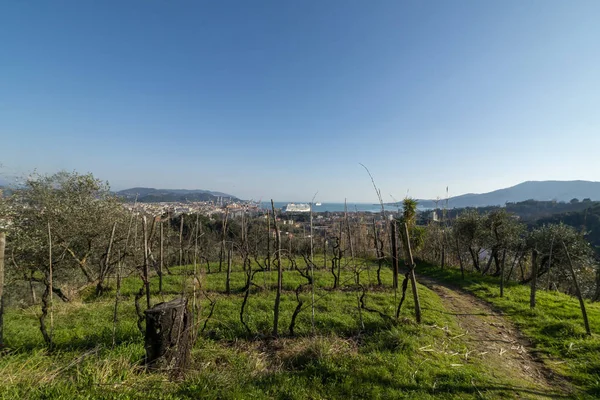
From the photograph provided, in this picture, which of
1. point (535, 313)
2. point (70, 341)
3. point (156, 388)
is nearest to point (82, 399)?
point (156, 388)

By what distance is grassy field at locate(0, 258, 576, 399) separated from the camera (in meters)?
3.17

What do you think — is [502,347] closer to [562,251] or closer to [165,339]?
[165,339]

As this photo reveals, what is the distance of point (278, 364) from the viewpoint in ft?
14.4

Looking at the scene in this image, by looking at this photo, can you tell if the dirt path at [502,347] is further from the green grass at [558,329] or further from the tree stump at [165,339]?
the tree stump at [165,339]

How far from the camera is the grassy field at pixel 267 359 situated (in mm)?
3172

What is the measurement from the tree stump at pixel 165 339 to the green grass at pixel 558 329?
6.53 metres

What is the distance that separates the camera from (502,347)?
5461 mm

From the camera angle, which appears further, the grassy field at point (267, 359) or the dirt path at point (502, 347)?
the dirt path at point (502, 347)

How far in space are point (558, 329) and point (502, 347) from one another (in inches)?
88.3

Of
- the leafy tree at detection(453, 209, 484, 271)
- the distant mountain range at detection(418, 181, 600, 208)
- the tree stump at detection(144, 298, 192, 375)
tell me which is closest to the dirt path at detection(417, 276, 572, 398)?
the tree stump at detection(144, 298, 192, 375)

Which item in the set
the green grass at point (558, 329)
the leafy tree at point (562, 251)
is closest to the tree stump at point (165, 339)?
the green grass at point (558, 329)

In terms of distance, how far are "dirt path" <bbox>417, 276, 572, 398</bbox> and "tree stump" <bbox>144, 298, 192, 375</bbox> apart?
5324 millimetres

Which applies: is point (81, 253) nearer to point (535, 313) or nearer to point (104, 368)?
point (104, 368)

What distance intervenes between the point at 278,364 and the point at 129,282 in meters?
9.64
